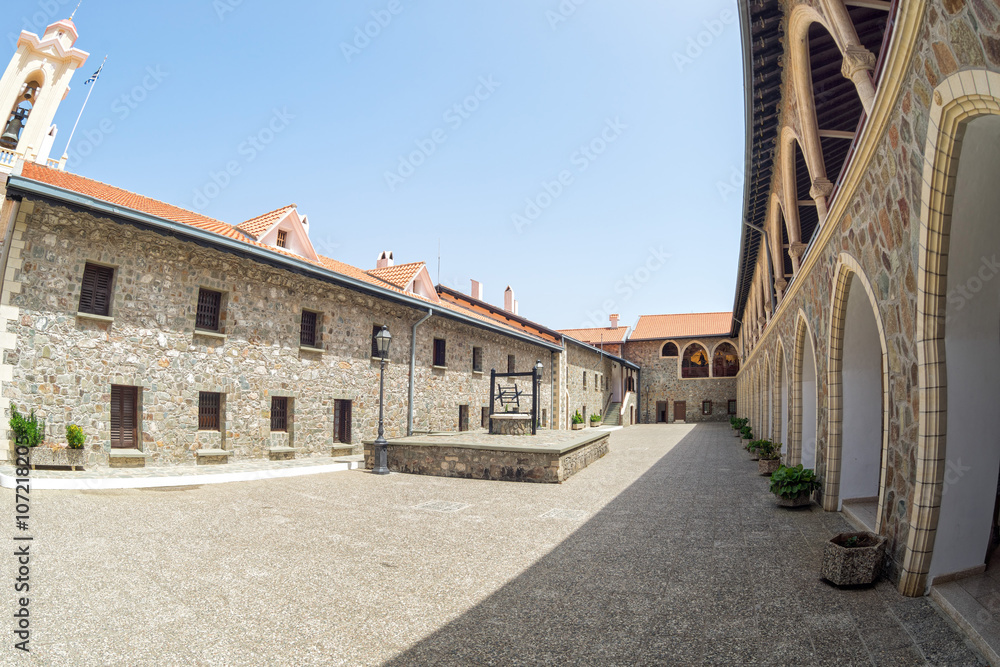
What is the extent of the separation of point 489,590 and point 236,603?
196 centimetres

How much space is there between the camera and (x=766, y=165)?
1202cm

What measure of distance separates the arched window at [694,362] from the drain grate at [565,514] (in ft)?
120

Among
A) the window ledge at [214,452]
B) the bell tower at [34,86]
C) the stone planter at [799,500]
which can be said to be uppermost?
the bell tower at [34,86]

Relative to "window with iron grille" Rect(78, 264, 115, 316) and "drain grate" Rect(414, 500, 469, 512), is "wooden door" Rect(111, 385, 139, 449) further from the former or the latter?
"drain grate" Rect(414, 500, 469, 512)

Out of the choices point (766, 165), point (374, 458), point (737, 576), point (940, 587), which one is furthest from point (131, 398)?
point (766, 165)

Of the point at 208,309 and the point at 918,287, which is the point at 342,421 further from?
the point at 918,287

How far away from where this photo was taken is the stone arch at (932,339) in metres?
3.48

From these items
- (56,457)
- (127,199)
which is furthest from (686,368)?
(56,457)

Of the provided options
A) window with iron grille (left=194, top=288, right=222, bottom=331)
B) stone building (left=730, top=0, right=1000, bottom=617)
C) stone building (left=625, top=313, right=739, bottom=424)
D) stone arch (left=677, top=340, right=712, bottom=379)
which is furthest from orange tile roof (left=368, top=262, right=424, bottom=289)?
stone arch (left=677, top=340, right=712, bottom=379)

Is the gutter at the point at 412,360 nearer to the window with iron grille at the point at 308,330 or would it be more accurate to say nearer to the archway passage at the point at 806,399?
the window with iron grille at the point at 308,330

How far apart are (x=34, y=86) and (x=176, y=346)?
12.4m

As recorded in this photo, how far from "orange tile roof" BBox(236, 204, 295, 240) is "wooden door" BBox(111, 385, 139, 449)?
17.2ft

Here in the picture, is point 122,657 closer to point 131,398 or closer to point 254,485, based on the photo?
point 254,485

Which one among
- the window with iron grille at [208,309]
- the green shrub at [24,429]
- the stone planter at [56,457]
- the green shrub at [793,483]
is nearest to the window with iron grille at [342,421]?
the window with iron grille at [208,309]
